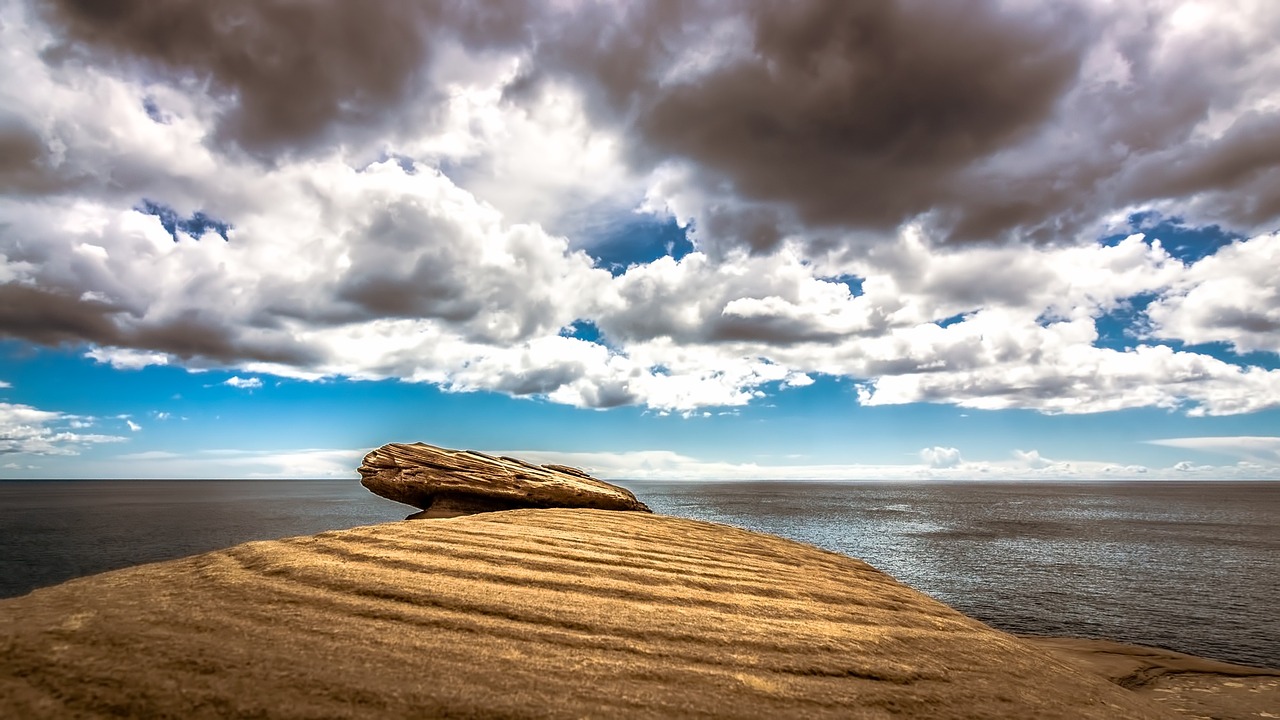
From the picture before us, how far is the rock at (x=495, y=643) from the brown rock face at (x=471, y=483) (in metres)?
5.58

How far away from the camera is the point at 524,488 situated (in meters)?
12.4

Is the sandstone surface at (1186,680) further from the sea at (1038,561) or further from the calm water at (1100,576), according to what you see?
the calm water at (1100,576)

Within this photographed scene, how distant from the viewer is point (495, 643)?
3980 mm

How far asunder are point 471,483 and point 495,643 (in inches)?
362

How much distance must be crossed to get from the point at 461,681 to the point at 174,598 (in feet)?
7.86

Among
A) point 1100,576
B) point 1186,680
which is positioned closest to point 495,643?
point 1186,680

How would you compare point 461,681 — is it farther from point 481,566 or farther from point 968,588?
point 968,588

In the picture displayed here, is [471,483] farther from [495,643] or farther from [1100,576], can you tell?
[1100,576]

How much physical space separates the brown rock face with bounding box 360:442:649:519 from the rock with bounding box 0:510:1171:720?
558 centimetres

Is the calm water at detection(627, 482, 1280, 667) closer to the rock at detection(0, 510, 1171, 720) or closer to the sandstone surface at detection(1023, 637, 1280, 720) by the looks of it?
the sandstone surface at detection(1023, 637, 1280, 720)

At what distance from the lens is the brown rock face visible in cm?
Result: 1226

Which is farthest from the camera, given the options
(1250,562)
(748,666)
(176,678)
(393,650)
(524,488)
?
(1250,562)

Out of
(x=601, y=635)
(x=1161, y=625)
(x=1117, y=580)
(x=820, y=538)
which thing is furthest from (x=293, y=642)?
(x=820, y=538)

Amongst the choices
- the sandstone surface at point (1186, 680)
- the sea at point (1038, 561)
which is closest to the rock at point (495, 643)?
the sandstone surface at point (1186, 680)
